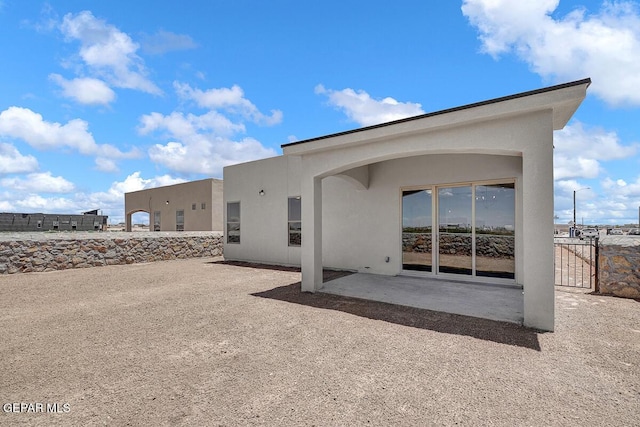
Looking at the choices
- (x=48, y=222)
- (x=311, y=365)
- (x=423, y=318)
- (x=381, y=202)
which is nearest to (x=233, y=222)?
(x=381, y=202)

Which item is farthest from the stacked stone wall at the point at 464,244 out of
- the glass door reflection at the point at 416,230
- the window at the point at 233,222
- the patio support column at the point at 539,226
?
the window at the point at 233,222

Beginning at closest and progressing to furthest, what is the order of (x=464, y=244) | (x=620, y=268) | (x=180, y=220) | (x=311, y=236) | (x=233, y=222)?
(x=620, y=268) < (x=311, y=236) < (x=464, y=244) < (x=233, y=222) < (x=180, y=220)

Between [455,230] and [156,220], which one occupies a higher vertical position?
[156,220]

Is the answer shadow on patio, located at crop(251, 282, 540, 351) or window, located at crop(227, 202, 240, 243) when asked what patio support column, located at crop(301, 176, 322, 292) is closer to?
shadow on patio, located at crop(251, 282, 540, 351)

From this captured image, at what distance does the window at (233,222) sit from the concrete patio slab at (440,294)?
21.0 ft

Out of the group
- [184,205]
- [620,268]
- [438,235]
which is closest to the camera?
[620,268]

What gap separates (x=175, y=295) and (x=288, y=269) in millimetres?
4234

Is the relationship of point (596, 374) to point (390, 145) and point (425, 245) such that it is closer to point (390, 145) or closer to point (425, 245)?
point (390, 145)

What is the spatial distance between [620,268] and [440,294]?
13.0 ft

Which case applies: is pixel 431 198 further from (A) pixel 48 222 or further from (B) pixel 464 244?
(A) pixel 48 222

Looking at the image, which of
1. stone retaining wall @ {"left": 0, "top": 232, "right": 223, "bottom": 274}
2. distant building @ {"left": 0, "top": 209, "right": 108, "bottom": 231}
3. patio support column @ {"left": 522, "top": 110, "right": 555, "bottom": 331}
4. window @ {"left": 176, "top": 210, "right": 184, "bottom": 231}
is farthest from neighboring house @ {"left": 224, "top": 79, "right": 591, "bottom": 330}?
distant building @ {"left": 0, "top": 209, "right": 108, "bottom": 231}

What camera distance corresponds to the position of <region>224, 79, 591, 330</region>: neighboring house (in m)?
4.46

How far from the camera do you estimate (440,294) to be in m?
6.39

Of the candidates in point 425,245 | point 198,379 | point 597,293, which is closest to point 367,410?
point 198,379
